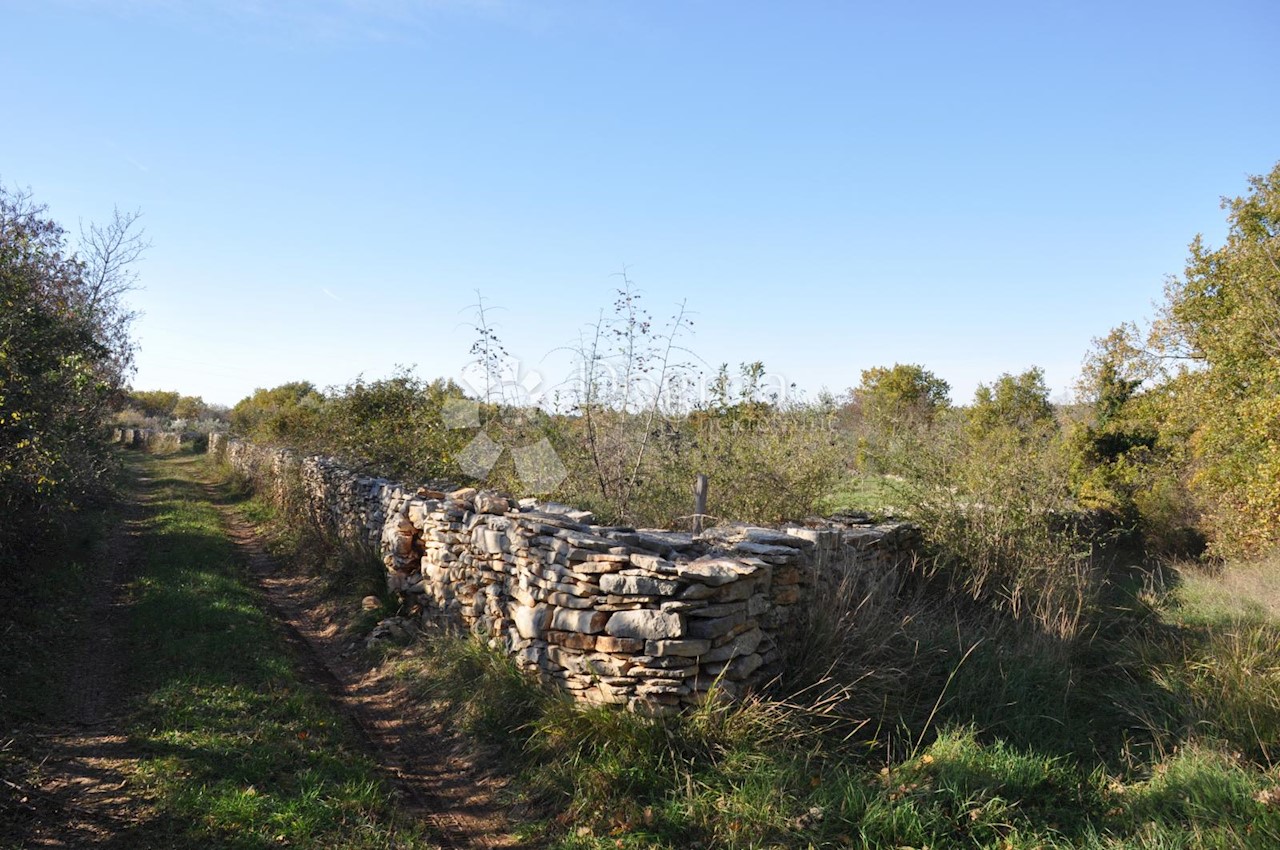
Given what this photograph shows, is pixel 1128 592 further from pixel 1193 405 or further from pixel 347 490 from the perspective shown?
pixel 347 490

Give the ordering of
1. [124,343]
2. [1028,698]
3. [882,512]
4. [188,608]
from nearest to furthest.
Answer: [1028,698] → [188,608] → [882,512] → [124,343]

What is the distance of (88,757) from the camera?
477 cm

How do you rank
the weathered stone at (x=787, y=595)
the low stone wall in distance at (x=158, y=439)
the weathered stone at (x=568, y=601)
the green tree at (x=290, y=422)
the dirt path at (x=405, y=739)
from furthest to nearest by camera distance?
the low stone wall in distance at (x=158, y=439) → the green tree at (x=290, y=422) → the weathered stone at (x=787, y=595) → the weathered stone at (x=568, y=601) → the dirt path at (x=405, y=739)

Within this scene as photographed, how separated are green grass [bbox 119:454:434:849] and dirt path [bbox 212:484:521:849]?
235 mm

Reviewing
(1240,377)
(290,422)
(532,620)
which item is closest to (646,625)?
(532,620)

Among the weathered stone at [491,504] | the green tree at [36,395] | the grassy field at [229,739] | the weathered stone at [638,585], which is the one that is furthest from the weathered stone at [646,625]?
the green tree at [36,395]

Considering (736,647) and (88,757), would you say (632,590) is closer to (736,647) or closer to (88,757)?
(736,647)

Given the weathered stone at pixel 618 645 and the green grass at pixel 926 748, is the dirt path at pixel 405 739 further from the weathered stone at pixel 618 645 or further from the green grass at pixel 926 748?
the weathered stone at pixel 618 645

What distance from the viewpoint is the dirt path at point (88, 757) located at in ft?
Result: 13.0

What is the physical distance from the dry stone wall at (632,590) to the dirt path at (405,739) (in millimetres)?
891

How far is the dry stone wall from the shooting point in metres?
4.96

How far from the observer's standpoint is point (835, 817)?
13.5 ft

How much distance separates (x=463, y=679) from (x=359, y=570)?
4140 mm

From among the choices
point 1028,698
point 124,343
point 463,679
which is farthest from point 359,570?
point 124,343
